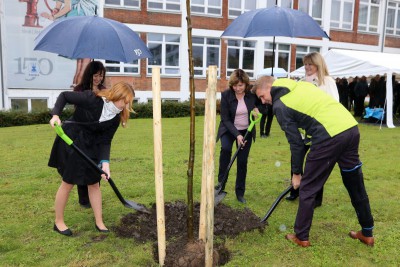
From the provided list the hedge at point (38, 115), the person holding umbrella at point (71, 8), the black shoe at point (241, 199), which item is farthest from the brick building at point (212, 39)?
the black shoe at point (241, 199)

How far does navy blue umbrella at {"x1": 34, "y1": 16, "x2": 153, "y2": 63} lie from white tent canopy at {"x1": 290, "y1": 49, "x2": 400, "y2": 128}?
10643 millimetres

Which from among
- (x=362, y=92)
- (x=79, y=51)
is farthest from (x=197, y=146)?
(x=362, y=92)

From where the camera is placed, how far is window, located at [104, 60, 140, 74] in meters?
19.0

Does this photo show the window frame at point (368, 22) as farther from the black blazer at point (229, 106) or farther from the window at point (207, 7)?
the black blazer at point (229, 106)

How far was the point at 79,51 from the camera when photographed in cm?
391

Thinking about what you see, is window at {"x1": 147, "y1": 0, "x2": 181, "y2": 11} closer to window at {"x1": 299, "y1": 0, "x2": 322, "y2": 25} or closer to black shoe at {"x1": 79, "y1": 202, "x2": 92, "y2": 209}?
window at {"x1": 299, "y1": 0, "x2": 322, "y2": 25}

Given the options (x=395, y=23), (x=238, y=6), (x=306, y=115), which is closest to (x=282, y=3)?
(x=238, y=6)

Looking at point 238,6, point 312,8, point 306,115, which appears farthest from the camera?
point 312,8

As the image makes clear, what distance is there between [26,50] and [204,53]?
9.16 m

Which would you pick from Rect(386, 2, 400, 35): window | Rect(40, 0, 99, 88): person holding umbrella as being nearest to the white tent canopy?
Rect(40, 0, 99, 88): person holding umbrella

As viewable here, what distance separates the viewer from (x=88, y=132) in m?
3.63

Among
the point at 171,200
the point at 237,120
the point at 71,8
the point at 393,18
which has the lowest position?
the point at 171,200

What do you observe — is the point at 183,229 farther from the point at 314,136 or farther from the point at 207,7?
the point at 207,7

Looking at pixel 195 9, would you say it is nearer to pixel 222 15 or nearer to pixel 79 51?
pixel 222 15
